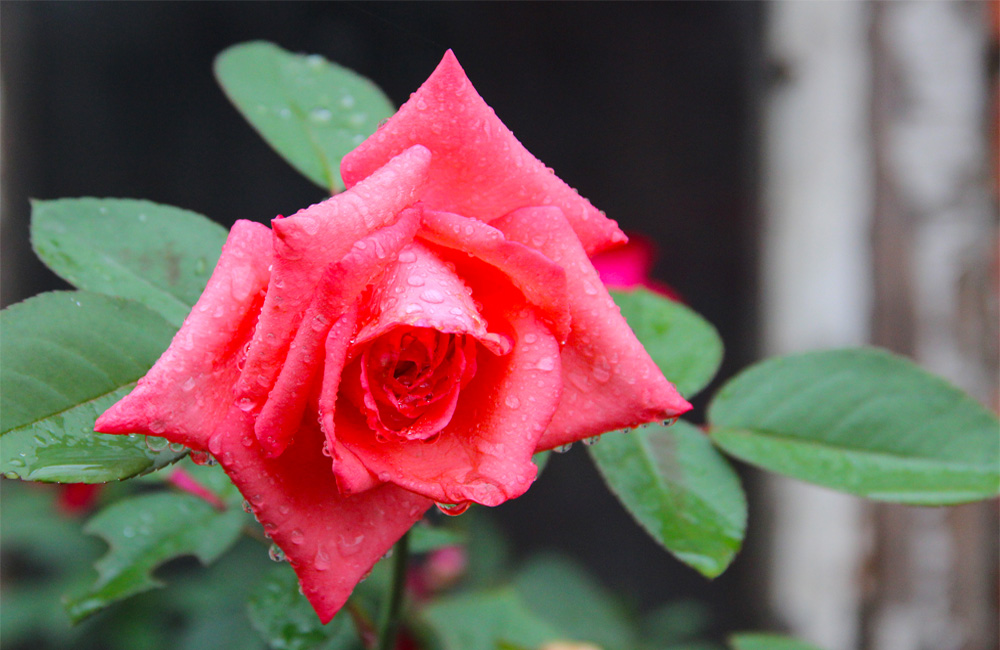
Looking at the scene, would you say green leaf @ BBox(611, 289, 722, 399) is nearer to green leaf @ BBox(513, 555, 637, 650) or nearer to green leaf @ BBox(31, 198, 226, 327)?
green leaf @ BBox(31, 198, 226, 327)

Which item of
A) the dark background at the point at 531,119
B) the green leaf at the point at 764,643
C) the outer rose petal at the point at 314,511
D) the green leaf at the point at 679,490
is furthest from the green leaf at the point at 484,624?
the dark background at the point at 531,119

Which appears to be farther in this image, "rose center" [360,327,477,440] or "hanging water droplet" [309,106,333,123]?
"hanging water droplet" [309,106,333,123]

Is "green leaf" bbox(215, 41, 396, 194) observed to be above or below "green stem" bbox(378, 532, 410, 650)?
above

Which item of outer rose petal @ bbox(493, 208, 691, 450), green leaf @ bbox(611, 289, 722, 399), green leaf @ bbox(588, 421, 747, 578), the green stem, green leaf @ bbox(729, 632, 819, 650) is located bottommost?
green leaf @ bbox(729, 632, 819, 650)

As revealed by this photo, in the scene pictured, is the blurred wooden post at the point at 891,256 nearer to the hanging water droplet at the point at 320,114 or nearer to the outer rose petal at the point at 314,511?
the hanging water droplet at the point at 320,114

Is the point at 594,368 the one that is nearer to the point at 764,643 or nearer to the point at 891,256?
the point at 764,643

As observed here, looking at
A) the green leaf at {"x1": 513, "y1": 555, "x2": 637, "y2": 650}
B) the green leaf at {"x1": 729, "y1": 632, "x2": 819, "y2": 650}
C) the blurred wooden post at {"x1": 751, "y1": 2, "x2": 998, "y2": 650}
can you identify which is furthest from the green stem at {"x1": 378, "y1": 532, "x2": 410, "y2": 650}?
the blurred wooden post at {"x1": 751, "y1": 2, "x2": 998, "y2": 650}
